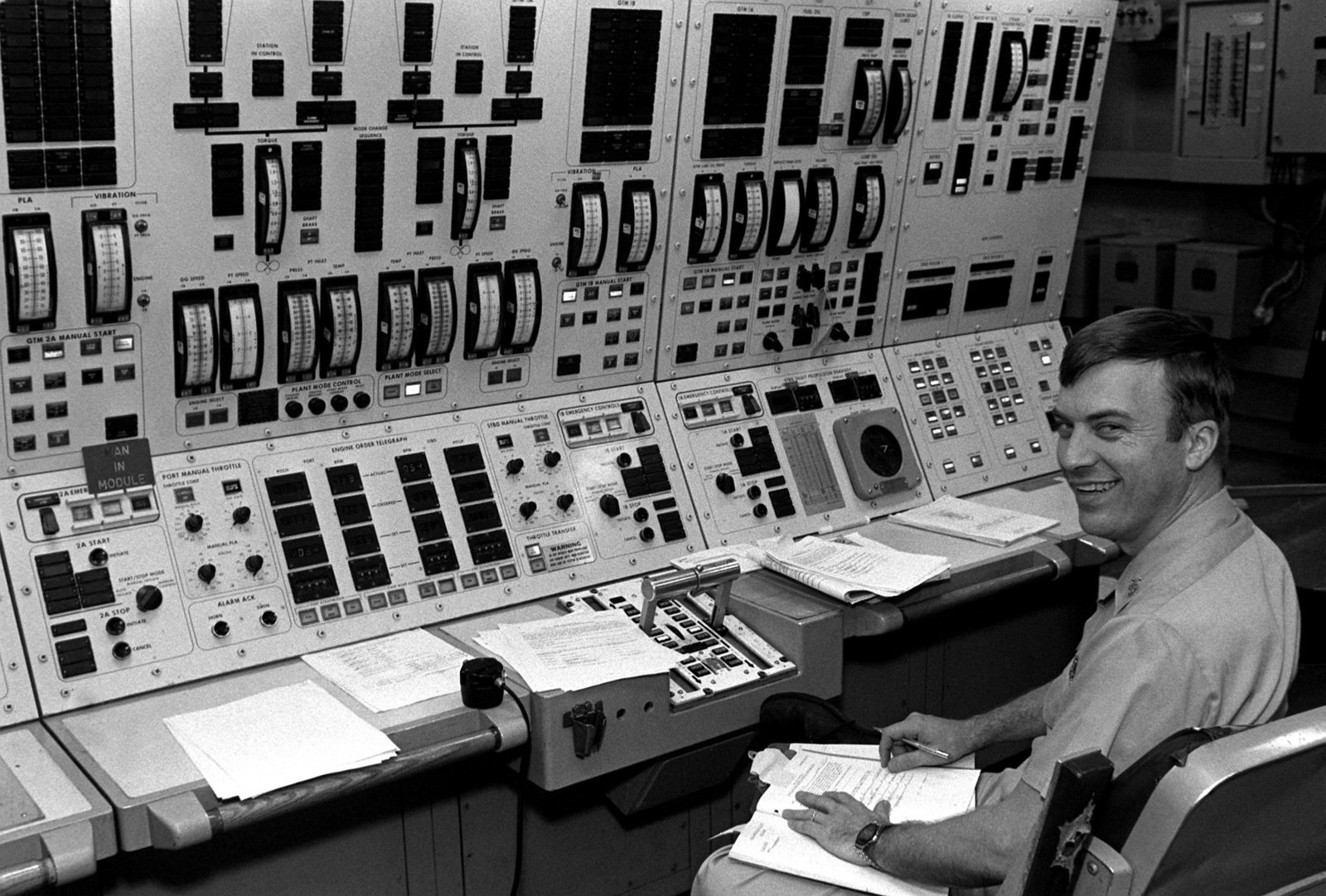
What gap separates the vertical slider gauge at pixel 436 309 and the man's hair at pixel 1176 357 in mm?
1543

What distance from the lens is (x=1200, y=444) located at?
214cm

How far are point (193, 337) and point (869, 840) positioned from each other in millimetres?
1696

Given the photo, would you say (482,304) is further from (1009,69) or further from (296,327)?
(1009,69)

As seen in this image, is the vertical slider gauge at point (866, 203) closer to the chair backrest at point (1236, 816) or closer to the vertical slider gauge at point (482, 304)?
the vertical slider gauge at point (482, 304)

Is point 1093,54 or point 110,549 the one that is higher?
point 1093,54

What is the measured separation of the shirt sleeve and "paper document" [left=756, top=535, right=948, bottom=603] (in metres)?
1.19

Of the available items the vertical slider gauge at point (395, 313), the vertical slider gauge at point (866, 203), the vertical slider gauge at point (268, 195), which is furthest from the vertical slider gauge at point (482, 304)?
the vertical slider gauge at point (866, 203)

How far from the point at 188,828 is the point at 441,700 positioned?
1.91 ft

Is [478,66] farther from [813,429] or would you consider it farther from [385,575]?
[813,429]

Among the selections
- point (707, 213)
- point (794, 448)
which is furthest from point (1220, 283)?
point (707, 213)

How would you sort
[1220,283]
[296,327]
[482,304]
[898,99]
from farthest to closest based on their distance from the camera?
[1220,283]
[898,99]
[482,304]
[296,327]

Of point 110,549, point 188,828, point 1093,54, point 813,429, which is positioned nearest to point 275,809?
point 188,828

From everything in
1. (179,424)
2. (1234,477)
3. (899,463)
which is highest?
(179,424)

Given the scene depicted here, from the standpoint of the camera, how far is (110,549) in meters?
2.81
